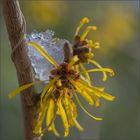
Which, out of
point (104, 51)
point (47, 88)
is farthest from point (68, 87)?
point (104, 51)

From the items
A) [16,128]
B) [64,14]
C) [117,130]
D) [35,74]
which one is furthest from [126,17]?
[35,74]

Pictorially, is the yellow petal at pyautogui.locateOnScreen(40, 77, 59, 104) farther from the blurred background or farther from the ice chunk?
the blurred background

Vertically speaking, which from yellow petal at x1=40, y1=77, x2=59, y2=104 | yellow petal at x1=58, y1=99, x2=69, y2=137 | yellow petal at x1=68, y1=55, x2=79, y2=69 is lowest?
yellow petal at x1=58, y1=99, x2=69, y2=137

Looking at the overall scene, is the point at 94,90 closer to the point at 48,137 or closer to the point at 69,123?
the point at 69,123

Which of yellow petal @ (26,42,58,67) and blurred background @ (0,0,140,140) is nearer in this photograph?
yellow petal @ (26,42,58,67)

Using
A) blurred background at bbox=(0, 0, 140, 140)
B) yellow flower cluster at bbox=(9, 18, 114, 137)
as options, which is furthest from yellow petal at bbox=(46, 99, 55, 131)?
blurred background at bbox=(0, 0, 140, 140)

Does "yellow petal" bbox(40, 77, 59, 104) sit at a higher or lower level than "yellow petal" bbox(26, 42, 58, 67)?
lower

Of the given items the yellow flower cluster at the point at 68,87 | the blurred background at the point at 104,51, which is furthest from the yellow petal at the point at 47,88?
the blurred background at the point at 104,51
